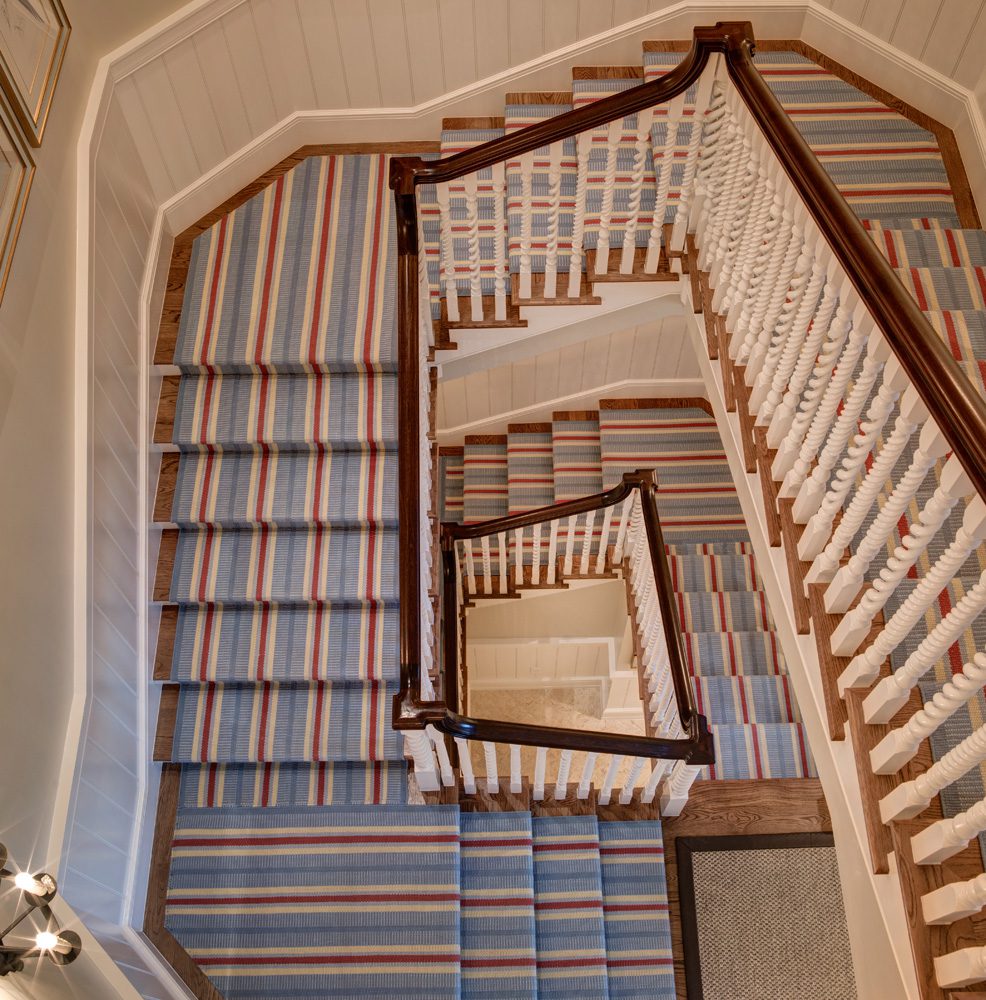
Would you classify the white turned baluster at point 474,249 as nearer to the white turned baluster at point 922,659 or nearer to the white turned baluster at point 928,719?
the white turned baluster at point 922,659

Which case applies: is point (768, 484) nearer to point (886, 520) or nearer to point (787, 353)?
point (787, 353)

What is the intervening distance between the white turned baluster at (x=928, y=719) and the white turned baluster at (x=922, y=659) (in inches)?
2.0

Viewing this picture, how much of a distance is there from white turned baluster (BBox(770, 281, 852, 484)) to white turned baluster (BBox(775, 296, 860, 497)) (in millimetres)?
13

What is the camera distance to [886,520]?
6.00ft

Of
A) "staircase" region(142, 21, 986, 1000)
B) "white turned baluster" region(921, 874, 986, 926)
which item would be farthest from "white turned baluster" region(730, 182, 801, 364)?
"white turned baluster" region(921, 874, 986, 926)

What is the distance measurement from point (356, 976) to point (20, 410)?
6.52ft

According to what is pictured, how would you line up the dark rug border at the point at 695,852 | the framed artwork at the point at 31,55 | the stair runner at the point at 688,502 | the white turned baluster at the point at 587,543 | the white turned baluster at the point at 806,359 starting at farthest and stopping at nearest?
1. the white turned baluster at the point at 587,543
2. the stair runner at the point at 688,502
3. the dark rug border at the point at 695,852
4. the framed artwork at the point at 31,55
5. the white turned baluster at the point at 806,359

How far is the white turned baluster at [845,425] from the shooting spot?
1876 mm

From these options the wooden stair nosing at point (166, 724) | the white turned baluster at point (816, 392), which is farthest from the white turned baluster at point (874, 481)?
the wooden stair nosing at point (166, 724)

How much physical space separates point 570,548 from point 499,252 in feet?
5.34

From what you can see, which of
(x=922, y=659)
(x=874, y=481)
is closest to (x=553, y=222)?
(x=874, y=481)

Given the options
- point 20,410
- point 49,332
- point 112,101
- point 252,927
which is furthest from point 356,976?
point 112,101

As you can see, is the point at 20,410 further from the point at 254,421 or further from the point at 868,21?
the point at 868,21

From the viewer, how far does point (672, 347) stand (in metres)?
4.87
